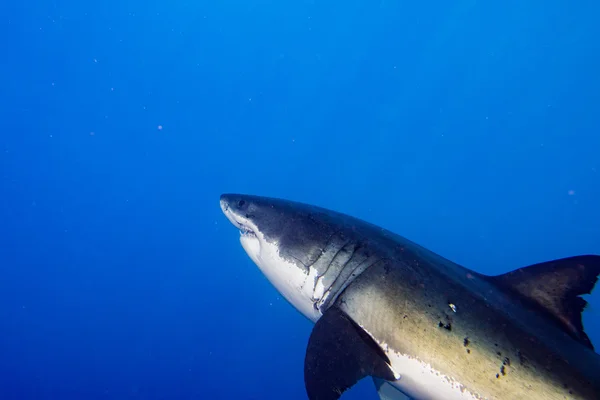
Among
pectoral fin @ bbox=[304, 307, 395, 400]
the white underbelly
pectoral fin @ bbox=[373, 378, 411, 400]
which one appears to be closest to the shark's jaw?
pectoral fin @ bbox=[304, 307, 395, 400]

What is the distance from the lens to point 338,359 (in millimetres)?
2287

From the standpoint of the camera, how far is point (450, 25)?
2850cm

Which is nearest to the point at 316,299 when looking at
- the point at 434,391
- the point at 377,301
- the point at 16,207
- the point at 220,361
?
the point at 377,301

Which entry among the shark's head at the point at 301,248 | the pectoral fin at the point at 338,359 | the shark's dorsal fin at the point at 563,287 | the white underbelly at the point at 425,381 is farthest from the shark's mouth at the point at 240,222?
the shark's dorsal fin at the point at 563,287

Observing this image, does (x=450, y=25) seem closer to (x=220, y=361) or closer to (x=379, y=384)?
(x=379, y=384)

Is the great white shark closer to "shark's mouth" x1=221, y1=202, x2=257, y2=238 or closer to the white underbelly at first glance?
the white underbelly

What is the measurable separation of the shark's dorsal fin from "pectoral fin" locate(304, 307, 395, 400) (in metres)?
1.36

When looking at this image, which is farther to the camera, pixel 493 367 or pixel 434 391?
pixel 434 391

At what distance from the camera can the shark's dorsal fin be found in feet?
8.28

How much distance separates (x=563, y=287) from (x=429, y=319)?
1.21 m

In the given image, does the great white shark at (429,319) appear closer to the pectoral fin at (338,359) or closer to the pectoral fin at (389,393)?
the pectoral fin at (338,359)

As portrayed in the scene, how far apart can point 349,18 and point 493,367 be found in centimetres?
3506

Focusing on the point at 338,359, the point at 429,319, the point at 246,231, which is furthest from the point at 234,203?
the point at 429,319

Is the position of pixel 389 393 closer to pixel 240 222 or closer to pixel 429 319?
pixel 429 319
